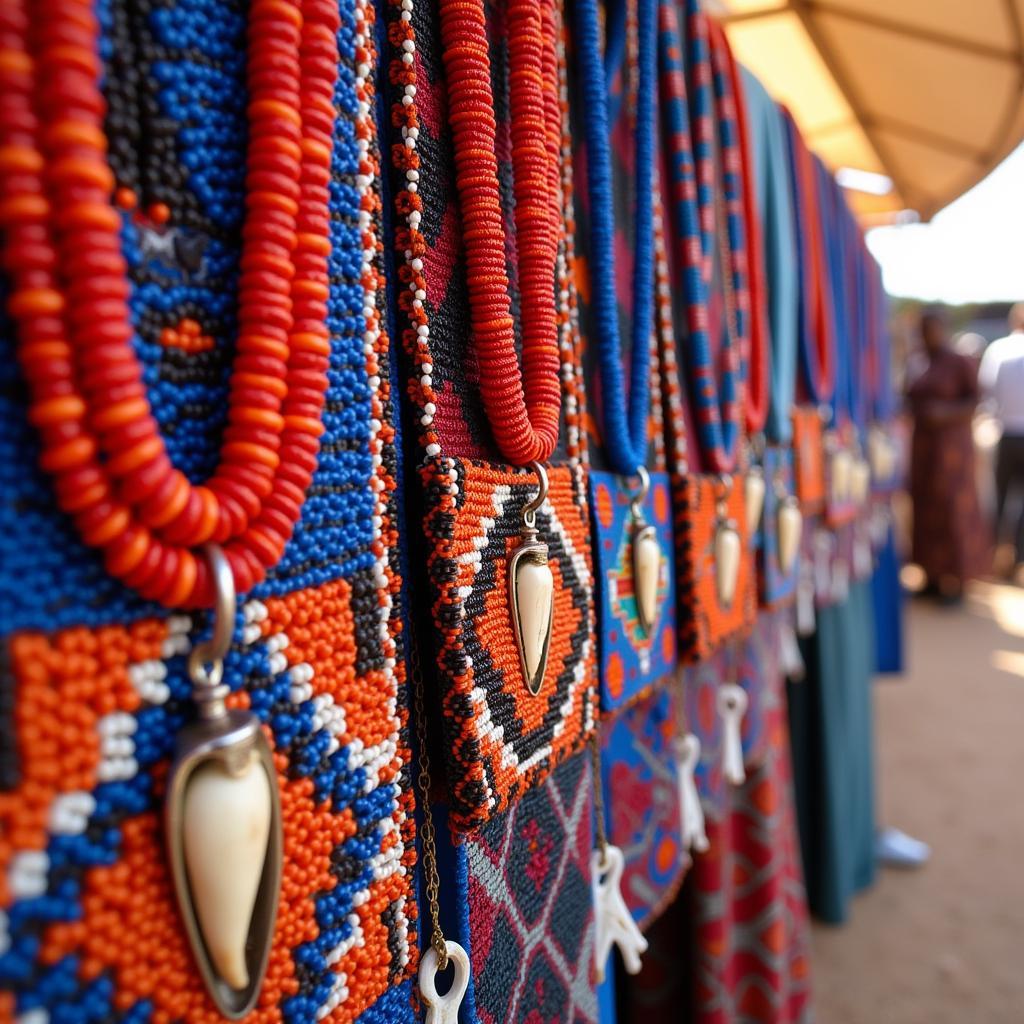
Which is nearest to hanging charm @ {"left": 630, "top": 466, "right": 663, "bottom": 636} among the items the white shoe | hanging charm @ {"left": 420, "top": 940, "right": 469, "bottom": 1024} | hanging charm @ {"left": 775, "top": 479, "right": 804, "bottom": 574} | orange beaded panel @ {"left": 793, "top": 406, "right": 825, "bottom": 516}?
hanging charm @ {"left": 420, "top": 940, "right": 469, "bottom": 1024}

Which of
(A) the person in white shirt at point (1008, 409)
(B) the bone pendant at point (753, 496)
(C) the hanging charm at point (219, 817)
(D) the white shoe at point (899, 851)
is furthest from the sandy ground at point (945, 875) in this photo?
(A) the person in white shirt at point (1008, 409)

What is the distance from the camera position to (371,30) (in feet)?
0.92

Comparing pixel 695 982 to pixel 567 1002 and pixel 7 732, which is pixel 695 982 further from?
pixel 7 732

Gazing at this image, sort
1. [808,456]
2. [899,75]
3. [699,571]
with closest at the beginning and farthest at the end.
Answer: [699,571]
[808,456]
[899,75]

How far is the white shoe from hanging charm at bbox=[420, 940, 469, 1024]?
5.15 ft

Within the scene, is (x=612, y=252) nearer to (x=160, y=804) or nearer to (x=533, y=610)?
(x=533, y=610)

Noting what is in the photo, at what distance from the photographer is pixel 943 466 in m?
3.43

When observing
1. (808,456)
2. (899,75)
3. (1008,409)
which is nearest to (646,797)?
(808,456)

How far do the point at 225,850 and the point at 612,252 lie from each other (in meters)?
0.37

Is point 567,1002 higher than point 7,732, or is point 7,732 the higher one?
point 7,732

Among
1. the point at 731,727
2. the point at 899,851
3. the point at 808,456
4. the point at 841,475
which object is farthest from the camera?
the point at 899,851

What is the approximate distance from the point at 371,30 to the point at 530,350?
137 mm

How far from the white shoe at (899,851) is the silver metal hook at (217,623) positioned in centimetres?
173

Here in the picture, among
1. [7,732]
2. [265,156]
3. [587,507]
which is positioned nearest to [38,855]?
[7,732]
